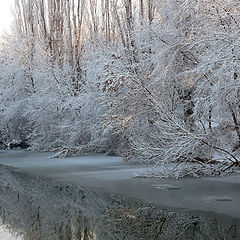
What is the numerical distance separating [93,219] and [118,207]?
0.89m

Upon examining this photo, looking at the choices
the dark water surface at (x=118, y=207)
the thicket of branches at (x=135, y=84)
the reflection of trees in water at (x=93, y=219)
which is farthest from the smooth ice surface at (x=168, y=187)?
the thicket of branches at (x=135, y=84)

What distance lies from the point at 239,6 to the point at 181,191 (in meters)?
4.64

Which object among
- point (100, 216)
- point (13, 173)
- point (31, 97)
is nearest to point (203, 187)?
point (100, 216)

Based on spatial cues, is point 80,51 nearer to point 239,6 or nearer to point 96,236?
point 239,6

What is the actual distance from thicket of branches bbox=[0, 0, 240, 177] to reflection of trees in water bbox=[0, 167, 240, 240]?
11.1 feet

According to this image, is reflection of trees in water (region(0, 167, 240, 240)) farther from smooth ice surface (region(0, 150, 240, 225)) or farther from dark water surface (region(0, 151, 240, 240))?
smooth ice surface (region(0, 150, 240, 225))

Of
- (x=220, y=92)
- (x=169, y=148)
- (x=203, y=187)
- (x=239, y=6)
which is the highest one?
(x=239, y=6)

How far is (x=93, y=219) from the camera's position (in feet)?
23.0

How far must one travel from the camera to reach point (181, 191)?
923cm

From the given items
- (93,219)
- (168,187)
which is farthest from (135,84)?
(93,219)

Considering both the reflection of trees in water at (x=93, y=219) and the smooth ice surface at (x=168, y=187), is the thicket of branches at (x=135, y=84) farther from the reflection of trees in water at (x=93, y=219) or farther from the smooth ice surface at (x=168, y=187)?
the reflection of trees in water at (x=93, y=219)

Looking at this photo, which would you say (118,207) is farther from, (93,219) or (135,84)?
(135,84)

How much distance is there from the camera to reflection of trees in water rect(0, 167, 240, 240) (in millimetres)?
5938

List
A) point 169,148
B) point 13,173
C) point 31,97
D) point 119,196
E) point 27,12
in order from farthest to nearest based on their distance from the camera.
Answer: point 27,12
point 31,97
point 13,173
point 169,148
point 119,196
